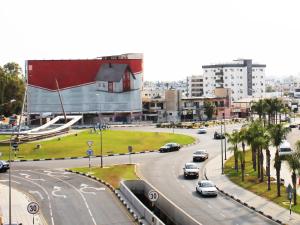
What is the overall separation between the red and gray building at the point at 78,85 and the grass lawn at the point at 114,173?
82.0 meters

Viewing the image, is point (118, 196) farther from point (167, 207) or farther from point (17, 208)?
point (17, 208)

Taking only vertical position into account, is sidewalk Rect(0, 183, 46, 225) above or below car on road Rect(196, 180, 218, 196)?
below

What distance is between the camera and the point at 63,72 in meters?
142

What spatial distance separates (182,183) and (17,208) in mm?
16975

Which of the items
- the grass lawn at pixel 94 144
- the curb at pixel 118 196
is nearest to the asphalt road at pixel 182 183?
the curb at pixel 118 196

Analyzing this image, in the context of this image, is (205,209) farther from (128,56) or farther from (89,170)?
(128,56)

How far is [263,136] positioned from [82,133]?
52.1 metres

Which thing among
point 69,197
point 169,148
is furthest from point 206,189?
point 169,148

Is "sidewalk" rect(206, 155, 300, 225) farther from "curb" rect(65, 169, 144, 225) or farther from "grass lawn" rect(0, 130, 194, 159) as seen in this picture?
"grass lawn" rect(0, 130, 194, 159)

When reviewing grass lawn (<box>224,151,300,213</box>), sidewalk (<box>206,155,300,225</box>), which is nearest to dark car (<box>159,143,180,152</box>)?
grass lawn (<box>224,151,300,213</box>)

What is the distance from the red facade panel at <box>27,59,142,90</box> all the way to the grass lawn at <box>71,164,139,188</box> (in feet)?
272

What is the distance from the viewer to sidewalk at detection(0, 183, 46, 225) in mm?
37156

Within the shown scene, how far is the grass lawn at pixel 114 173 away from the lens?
52947 mm

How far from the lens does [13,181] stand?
55000 millimetres
